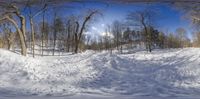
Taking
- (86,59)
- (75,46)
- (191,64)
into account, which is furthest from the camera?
(75,46)

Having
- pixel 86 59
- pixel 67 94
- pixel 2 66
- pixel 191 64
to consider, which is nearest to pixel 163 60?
pixel 191 64

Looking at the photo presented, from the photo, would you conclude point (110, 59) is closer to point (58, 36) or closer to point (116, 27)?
point (116, 27)

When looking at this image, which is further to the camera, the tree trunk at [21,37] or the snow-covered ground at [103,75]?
the tree trunk at [21,37]

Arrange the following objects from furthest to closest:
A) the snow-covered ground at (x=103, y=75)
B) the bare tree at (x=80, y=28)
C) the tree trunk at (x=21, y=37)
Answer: the tree trunk at (x=21, y=37), the bare tree at (x=80, y=28), the snow-covered ground at (x=103, y=75)

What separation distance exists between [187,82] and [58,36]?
5.93 meters

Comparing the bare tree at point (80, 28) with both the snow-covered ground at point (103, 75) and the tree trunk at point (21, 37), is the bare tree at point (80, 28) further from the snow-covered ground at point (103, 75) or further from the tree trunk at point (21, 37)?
the tree trunk at point (21, 37)

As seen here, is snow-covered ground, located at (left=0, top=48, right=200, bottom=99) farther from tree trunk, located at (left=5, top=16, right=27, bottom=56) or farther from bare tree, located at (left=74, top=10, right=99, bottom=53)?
tree trunk, located at (left=5, top=16, right=27, bottom=56)

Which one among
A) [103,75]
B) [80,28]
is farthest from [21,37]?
[103,75]

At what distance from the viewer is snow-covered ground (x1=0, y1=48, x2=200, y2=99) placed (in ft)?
30.7

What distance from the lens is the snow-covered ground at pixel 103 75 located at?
934 centimetres

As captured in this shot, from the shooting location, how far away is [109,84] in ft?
34.8

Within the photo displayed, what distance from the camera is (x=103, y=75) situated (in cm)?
1146

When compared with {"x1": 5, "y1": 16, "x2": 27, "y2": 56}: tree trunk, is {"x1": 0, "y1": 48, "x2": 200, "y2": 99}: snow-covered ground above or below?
below

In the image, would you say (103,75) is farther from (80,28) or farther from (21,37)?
(21,37)
